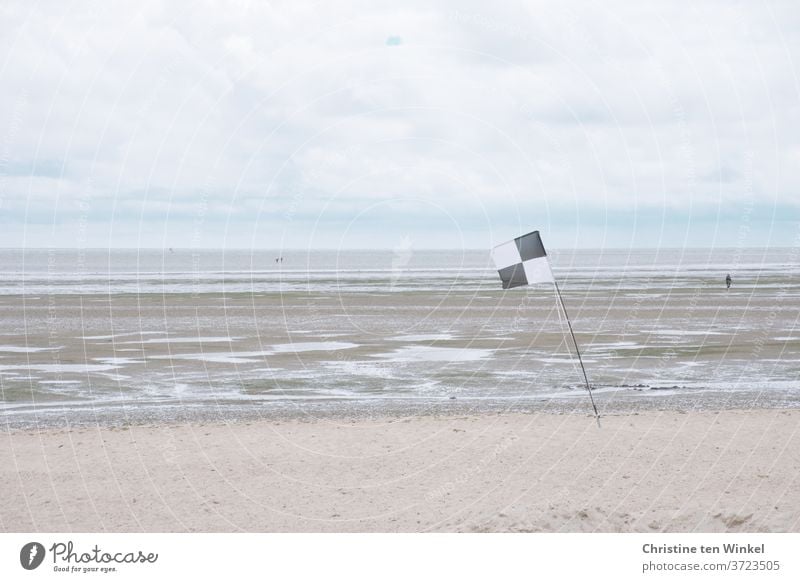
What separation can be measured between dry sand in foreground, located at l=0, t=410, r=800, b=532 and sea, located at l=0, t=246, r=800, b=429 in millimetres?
2701

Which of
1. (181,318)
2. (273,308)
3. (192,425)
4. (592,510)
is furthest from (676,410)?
(273,308)

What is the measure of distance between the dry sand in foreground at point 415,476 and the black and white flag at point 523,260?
276 cm

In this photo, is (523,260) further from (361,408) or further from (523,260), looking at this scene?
(361,408)

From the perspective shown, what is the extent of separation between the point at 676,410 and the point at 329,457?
826 centimetres

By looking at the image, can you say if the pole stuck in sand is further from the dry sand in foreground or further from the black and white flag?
Answer: the dry sand in foreground

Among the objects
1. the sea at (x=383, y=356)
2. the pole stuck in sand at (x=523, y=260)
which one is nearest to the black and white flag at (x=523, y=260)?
Answer: the pole stuck in sand at (x=523, y=260)

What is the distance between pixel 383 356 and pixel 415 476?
16.9 metres

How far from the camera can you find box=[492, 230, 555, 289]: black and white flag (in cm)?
1451

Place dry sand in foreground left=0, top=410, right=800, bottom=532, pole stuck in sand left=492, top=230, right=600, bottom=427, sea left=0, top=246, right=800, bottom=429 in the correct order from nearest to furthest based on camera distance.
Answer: dry sand in foreground left=0, top=410, right=800, bottom=532 < pole stuck in sand left=492, top=230, right=600, bottom=427 < sea left=0, top=246, right=800, bottom=429

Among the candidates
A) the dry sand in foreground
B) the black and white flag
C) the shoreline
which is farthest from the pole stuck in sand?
the shoreline

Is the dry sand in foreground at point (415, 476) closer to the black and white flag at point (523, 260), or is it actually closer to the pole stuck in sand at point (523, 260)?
the pole stuck in sand at point (523, 260)

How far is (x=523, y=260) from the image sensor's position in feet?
48.1

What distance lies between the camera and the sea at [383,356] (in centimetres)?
2003
